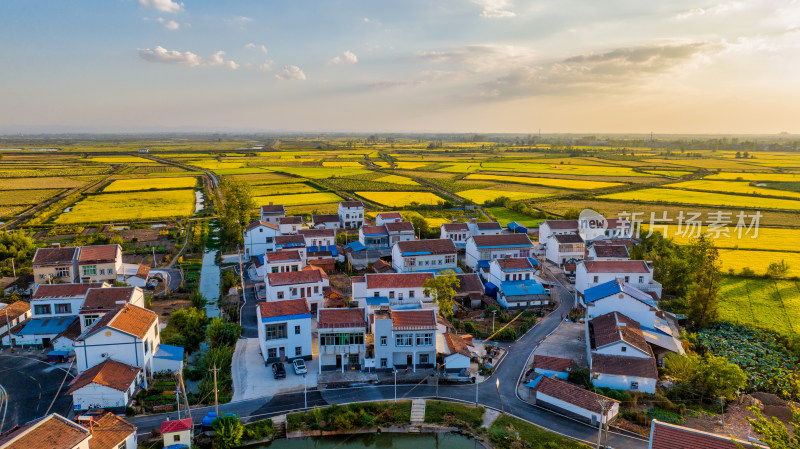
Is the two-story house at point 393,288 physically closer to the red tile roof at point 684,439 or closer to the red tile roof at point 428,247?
the red tile roof at point 428,247

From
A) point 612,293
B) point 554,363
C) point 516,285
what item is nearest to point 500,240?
point 516,285

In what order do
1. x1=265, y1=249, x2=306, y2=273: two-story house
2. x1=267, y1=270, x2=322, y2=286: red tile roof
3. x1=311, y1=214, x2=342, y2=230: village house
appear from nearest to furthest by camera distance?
x1=267, y1=270, x2=322, y2=286: red tile roof
x1=265, y1=249, x2=306, y2=273: two-story house
x1=311, y1=214, x2=342, y2=230: village house

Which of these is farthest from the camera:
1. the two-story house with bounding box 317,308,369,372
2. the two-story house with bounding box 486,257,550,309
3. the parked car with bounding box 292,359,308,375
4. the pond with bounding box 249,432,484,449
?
the two-story house with bounding box 486,257,550,309

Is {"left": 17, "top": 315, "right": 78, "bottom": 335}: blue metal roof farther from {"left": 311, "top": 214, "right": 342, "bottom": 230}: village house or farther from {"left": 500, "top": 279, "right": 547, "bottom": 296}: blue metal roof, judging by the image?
{"left": 311, "top": 214, "right": 342, "bottom": 230}: village house

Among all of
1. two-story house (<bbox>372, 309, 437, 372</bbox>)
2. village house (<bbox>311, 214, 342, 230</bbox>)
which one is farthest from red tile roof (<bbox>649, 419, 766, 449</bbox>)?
village house (<bbox>311, 214, 342, 230</bbox>)

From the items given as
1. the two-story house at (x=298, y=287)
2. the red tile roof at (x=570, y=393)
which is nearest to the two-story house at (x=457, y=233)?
the two-story house at (x=298, y=287)

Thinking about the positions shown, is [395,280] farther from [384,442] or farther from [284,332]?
[384,442]
